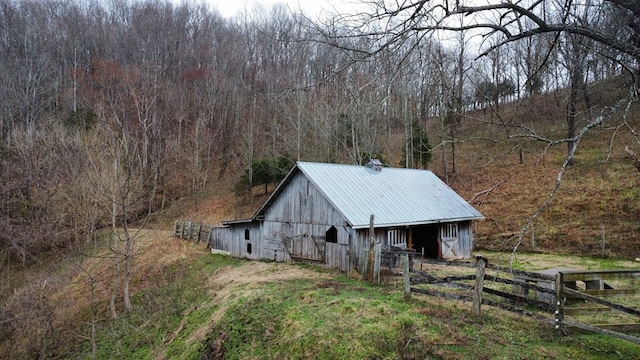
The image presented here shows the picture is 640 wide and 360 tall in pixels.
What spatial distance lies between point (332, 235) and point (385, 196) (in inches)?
141

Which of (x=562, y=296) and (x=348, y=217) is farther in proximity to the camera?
(x=348, y=217)

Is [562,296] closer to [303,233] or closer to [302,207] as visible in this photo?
[303,233]

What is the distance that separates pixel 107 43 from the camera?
50625 mm

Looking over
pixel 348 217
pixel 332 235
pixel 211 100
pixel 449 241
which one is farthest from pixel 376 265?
pixel 211 100

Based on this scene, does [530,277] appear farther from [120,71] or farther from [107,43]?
[107,43]

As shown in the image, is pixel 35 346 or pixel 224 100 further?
pixel 224 100

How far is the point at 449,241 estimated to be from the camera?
20.6m

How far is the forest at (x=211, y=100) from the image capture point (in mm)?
4680

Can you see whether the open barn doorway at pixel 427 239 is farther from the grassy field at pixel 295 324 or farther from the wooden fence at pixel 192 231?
the wooden fence at pixel 192 231

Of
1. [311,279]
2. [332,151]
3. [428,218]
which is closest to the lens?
[311,279]

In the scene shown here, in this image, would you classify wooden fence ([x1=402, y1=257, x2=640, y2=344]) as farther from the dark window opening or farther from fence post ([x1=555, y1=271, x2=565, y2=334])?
the dark window opening

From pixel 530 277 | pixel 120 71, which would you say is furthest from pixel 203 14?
pixel 530 277

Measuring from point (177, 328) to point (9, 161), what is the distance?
23.4 meters

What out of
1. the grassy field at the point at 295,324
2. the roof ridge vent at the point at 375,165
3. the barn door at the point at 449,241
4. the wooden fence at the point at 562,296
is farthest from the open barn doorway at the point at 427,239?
the wooden fence at the point at 562,296
